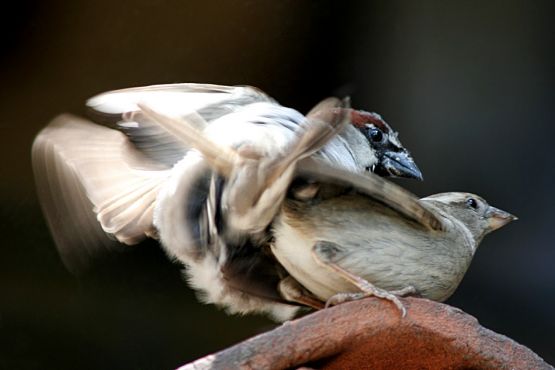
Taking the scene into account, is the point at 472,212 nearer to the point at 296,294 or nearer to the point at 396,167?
the point at 396,167

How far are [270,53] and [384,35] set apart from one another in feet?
0.90

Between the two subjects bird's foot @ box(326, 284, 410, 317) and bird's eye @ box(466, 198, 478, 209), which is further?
bird's eye @ box(466, 198, 478, 209)

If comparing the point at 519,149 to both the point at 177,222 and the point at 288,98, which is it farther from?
the point at 177,222

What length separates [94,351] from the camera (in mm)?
2768

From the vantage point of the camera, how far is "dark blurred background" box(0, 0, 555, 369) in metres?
2.65

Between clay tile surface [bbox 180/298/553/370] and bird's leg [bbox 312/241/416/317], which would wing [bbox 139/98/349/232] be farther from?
clay tile surface [bbox 180/298/553/370]

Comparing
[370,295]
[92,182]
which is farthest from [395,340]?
[92,182]

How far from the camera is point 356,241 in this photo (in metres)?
1.95

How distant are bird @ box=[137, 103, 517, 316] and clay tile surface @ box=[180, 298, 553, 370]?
130mm

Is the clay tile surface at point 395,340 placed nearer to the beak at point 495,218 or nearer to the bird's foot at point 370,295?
the bird's foot at point 370,295

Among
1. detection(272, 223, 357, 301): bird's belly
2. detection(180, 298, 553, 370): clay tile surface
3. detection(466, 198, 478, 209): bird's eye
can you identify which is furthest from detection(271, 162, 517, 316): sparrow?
detection(466, 198, 478, 209): bird's eye

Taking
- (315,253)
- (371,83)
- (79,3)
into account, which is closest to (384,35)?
(371,83)

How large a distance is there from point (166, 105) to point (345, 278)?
17.6 inches

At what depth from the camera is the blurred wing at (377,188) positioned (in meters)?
1.82
